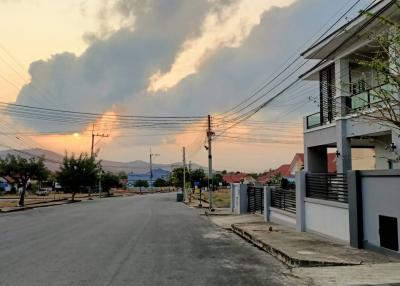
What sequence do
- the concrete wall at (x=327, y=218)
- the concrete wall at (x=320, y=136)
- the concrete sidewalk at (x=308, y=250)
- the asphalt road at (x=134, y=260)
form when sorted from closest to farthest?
the asphalt road at (x=134, y=260) < the concrete sidewalk at (x=308, y=250) < the concrete wall at (x=327, y=218) < the concrete wall at (x=320, y=136)

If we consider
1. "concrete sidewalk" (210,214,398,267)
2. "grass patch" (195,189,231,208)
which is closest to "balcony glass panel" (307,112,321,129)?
"concrete sidewalk" (210,214,398,267)

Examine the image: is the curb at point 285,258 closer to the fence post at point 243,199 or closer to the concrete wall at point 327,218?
the concrete wall at point 327,218

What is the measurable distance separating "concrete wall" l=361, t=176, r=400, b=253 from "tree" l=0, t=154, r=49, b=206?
41899 millimetres

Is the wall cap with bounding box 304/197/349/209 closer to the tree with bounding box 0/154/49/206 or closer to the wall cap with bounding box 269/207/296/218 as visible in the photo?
the wall cap with bounding box 269/207/296/218

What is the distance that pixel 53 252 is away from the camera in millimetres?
14578

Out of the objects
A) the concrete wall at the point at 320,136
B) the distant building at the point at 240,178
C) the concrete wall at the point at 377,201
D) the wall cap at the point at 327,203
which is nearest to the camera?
the concrete wall at the point at 377,201

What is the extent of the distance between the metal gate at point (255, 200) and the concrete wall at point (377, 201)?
49.8 feet

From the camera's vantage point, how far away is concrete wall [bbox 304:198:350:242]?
15.3 meters

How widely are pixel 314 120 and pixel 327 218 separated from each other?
10.1 m

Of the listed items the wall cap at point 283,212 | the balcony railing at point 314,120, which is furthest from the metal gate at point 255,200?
the balcony railing at point 314,120

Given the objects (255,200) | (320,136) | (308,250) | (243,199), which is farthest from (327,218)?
(243,199)

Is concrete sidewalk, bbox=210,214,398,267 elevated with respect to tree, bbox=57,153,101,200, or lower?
lower

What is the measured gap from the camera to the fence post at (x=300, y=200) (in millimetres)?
19441

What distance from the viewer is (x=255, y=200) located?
31.8 metres
